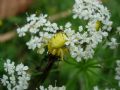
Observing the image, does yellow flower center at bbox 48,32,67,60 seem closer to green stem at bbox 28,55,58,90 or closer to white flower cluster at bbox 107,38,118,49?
green stem at bbox 28,55,58,90

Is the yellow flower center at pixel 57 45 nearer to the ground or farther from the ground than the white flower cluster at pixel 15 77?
farther from the ground

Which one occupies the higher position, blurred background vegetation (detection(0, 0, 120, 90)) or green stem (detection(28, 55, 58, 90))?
blurred background vegetation (detection(0, 0, 120, 90))

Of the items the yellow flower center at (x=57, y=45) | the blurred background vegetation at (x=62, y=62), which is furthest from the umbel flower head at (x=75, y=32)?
the blurred background vegetation at (x=62, y=62)

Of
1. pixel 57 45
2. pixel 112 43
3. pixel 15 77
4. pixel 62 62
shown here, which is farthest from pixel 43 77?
pixel 62 62

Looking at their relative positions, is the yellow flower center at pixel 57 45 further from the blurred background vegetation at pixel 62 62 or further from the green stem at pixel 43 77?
the blurred background vegetation at pixel 62 62

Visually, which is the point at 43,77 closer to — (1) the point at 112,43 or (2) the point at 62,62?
(1) the point at 112,43

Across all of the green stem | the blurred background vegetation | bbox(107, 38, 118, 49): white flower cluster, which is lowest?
the green stem

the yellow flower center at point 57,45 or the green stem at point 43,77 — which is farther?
the green stem at point 43,77

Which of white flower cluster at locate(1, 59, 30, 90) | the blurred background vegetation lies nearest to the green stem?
white flower cluster at locate(1, 59, 30, 90)
